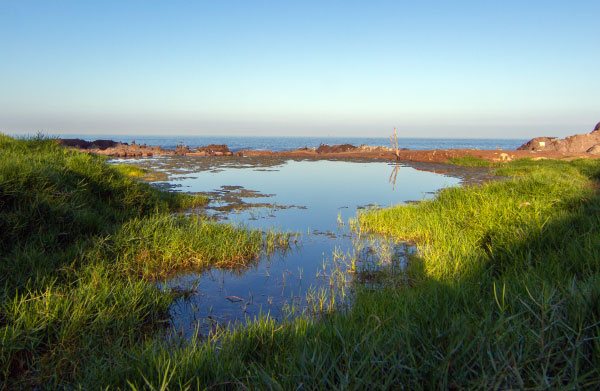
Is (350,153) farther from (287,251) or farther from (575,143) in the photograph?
(287,251)

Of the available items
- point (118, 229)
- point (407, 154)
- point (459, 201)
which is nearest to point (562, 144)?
point (407, 154)

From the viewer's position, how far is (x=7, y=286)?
14.1 ft

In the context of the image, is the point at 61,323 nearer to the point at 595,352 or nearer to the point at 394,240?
the point at 595,352

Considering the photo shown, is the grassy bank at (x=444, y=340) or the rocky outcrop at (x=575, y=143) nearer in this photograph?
the grassy bank at (x=444, y=340)

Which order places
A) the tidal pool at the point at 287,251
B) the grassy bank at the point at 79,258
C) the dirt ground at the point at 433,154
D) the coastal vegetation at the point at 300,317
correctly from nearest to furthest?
1. the coastal vegetation at the point at 300,317
2. the grassy bank at the point at 79,258
3. the tidal pool at the point at 287,251
4. the dirt ground at the point at 433,154

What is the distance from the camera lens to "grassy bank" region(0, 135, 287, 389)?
136 inches

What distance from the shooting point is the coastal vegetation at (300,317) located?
228 cm

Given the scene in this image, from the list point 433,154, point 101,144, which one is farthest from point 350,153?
point 101,144

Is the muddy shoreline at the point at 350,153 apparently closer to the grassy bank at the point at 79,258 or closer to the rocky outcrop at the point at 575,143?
the rocky outcrop at the point at 575,143

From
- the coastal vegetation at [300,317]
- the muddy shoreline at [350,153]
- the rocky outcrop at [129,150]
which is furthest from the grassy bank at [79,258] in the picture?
the rocky outcrop at [129,150]

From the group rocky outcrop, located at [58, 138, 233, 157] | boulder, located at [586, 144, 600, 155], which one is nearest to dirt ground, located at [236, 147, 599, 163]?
boulder, located at [586, 144, 600, 155]

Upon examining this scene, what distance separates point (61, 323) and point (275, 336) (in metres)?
2.28

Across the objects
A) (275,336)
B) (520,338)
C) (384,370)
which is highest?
(520,338)

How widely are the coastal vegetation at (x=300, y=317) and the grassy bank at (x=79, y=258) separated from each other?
0.03m
